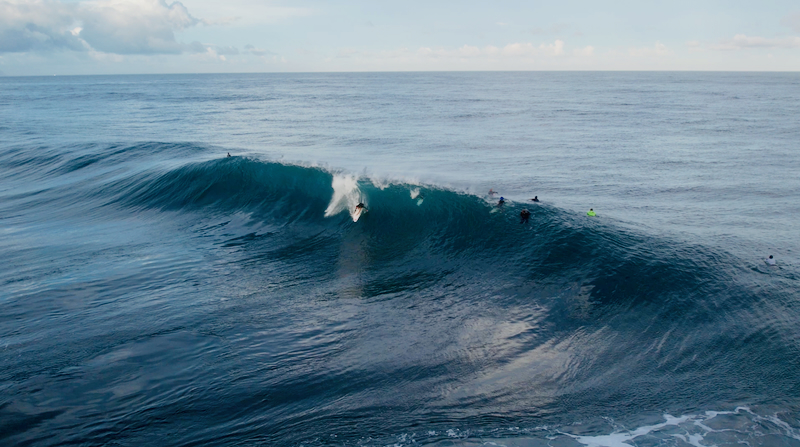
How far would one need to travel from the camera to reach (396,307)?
49.5 ft

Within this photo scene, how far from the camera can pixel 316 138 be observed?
44250 millimetres

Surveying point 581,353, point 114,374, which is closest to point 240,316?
point 114,374

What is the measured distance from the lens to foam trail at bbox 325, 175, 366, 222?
22.9 metres

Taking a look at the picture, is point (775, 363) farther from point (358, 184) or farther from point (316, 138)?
point (316, 138)

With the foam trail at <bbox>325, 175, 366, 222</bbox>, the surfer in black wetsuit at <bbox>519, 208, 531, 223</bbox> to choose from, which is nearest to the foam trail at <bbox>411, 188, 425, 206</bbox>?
the foam trail at <bbox>325, 175, 366, 222</bbox>

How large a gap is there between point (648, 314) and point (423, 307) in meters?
6.52

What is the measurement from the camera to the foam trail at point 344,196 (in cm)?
2286

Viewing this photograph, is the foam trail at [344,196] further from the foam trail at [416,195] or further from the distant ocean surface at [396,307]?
the foam trail at [416,195]

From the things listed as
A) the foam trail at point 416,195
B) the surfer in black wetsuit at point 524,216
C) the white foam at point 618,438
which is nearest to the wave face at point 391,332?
the white foam at point 618,438

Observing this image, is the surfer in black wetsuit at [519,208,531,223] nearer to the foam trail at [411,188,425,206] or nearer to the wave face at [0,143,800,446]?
the wave face at [0,143,800,446]

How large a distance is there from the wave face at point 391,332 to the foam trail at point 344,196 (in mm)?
242

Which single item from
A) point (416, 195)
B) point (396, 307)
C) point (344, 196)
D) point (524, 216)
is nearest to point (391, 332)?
point (396, 307)

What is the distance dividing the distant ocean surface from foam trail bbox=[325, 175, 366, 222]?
0.15 metres

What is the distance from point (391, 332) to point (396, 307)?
1.47 metres
